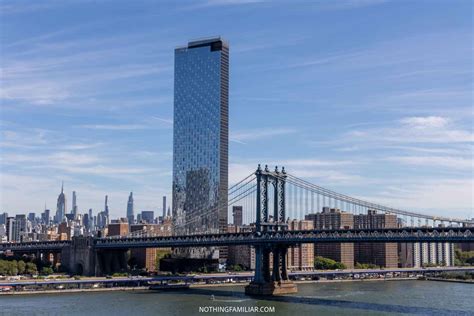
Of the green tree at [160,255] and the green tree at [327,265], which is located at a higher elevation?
the green tree at [160,255]

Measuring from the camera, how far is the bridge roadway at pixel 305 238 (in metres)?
60.3

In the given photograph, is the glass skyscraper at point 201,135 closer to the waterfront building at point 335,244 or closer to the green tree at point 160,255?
the green tree at point 160,255

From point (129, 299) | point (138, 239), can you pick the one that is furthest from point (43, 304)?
point (138, 239)

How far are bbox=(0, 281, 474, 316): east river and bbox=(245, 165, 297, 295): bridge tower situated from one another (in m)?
2.04

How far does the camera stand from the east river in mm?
54156

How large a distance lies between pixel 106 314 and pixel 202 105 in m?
87.7

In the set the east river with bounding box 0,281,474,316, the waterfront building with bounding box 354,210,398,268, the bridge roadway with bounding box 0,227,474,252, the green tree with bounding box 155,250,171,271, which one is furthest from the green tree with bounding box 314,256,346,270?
the east river with bounding box 0,281,474,316

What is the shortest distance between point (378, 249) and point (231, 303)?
78819 mm

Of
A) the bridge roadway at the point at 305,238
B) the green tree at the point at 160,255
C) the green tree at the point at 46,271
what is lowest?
the green tree at the point at 46,271

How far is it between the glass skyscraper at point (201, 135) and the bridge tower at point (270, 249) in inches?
2255

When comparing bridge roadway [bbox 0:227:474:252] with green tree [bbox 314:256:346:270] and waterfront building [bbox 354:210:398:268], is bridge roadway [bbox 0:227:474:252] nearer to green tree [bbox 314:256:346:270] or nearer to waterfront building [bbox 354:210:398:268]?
green tree [bbox 314:256:346:270]

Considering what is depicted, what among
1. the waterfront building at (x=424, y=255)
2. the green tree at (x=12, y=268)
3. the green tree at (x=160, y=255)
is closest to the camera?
the green tree at (x=12, y=268)

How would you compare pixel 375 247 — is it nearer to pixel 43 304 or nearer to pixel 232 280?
pixel 232 280

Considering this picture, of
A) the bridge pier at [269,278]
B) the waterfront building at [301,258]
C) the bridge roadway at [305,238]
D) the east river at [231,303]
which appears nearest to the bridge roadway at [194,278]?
the east river at [231,303]
